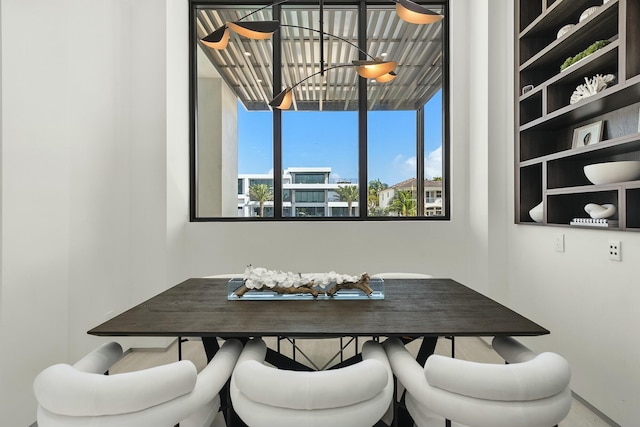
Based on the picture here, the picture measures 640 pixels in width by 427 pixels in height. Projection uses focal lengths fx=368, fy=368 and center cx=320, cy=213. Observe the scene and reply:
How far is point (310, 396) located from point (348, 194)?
2.66 m

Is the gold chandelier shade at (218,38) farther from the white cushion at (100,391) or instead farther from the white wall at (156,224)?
the white cushion at (100,391)

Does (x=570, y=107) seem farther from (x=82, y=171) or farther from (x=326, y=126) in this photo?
(x=82, y=171)

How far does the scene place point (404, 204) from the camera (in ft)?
11.9

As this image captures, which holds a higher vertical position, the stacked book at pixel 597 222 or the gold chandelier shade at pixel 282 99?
the gold chandelier shade at pixel 282 99

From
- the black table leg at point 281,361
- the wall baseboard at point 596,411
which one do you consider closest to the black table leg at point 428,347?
the black table leg at point 281,361

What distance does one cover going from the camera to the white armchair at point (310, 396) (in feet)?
3.64

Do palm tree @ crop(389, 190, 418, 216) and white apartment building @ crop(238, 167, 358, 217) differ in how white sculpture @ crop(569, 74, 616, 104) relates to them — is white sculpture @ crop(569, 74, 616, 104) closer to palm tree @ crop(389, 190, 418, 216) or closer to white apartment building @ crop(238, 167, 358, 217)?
palm tree @ crop(389, 190, 418, 216)

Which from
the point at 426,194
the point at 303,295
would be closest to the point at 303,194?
the point at 426,194

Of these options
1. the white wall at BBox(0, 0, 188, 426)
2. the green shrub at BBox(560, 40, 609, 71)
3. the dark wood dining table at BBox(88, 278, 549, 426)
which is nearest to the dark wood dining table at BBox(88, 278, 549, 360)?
the dark wood dining table at BBox(88, 278, 549, 426)

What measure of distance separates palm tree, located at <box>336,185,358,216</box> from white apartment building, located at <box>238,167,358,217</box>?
22mm

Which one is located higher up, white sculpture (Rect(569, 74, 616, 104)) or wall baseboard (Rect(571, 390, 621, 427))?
white sculpture (Rect(569, 74, 616, 104))

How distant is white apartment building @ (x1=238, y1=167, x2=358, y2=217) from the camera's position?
364cm

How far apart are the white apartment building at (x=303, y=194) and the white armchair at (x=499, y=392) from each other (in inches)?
99.0

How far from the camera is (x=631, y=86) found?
5.85 ft
